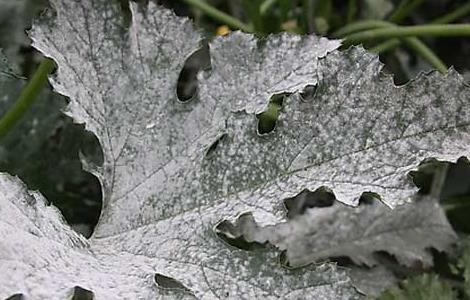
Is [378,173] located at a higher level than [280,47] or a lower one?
lower

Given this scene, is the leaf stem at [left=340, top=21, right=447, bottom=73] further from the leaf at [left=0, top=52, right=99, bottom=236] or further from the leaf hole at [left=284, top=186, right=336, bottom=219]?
the leaf at [left=0, top=52, right=99, bottom=236]

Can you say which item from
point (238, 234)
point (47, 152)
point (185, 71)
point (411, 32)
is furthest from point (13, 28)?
point (411, 32)

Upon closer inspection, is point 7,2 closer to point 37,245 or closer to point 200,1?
point 200,1

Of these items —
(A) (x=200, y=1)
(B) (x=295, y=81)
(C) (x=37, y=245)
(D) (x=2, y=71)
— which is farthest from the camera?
(A) (x=200, y=1)

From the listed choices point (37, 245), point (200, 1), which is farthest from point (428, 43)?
point (37, 245)

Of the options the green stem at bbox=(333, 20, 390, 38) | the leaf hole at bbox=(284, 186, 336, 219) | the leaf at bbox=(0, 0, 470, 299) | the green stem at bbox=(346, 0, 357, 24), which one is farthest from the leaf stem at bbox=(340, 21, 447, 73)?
the leaf at bbox=(0, 0, 470, 299)

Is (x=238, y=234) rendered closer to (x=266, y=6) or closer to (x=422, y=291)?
(x=422, y=291)

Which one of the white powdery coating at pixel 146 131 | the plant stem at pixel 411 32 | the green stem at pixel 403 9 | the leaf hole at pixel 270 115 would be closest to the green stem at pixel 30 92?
the white powdery coating at pixel 146 131

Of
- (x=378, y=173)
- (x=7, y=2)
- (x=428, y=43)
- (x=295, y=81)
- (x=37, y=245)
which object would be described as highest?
(x=428, y=43)
